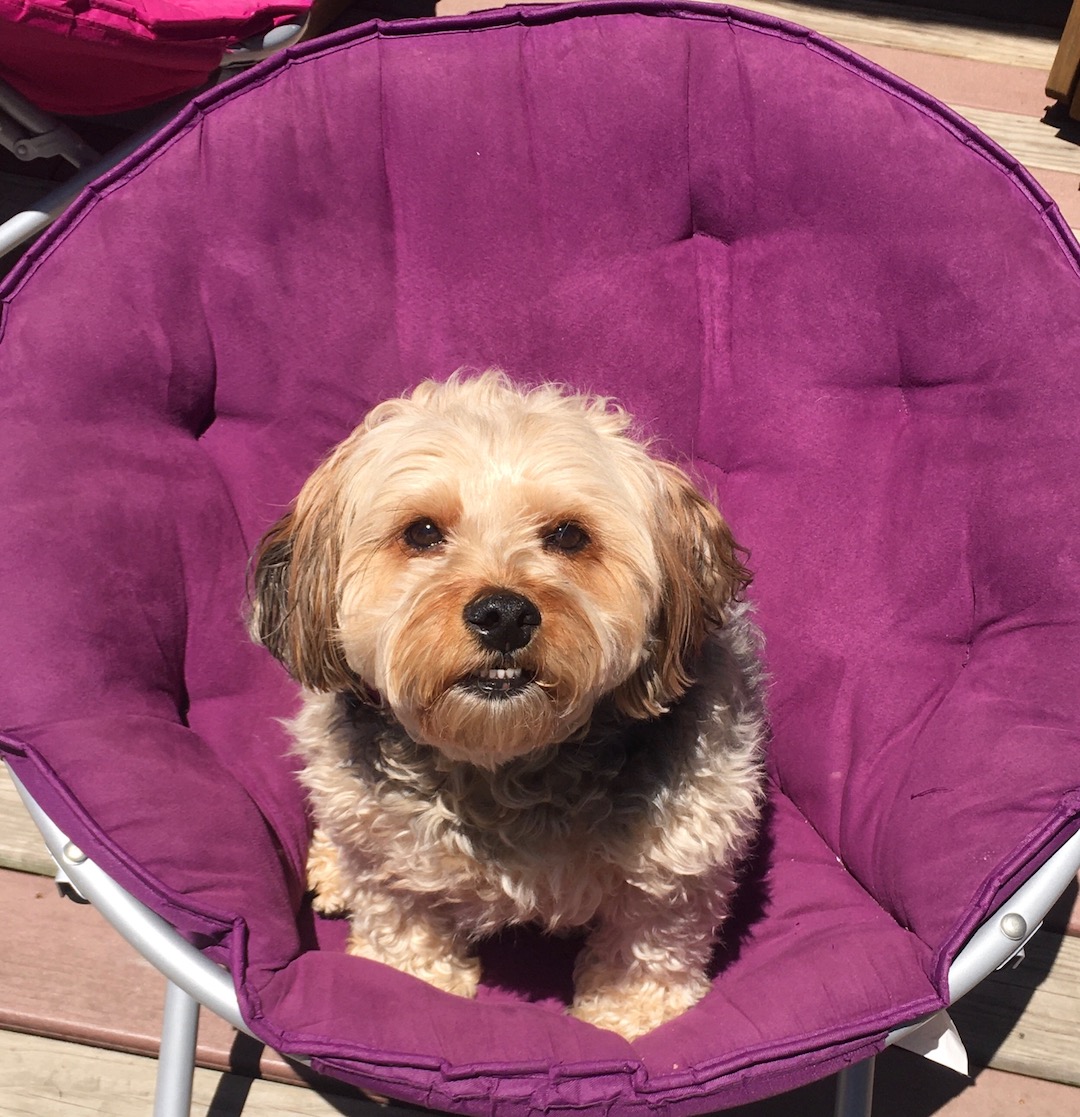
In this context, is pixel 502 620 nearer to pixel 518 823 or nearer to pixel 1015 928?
pixel 518 823

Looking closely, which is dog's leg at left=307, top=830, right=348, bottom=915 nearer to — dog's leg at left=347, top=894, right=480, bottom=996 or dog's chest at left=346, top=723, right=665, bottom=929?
dog's leg at left=347, top=894, right=480, bottom=996

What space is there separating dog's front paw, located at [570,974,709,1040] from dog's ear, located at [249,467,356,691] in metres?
0.82

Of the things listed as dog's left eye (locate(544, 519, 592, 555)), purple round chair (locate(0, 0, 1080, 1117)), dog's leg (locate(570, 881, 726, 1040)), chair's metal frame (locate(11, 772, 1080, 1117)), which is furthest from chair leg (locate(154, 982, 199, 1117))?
dog's left eye (locate(544, 519, 592, 555))

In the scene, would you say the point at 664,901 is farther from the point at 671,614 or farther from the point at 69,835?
the point at 69,835

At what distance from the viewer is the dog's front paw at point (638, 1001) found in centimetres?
240

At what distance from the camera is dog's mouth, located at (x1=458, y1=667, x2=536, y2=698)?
184 centimetres

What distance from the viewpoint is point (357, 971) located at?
6.99 feet

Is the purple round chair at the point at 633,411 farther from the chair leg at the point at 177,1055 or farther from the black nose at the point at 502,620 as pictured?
the black nose at the point at 502,620

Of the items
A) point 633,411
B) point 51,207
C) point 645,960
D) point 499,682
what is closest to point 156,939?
point 499,682

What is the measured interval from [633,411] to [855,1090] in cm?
153

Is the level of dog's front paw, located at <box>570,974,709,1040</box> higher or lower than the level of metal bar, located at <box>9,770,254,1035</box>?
lower

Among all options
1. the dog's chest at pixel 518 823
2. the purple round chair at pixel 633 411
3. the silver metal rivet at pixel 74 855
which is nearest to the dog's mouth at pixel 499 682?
the dog's chest at pixel 518 823

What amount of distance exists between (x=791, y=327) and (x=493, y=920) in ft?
4.74

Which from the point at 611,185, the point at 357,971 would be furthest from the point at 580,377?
the point at 357,971
